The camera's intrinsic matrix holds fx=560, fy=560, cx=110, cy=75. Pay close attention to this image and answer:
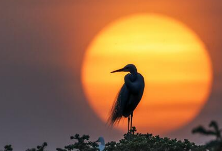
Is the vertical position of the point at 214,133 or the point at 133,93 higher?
the point at 133,93

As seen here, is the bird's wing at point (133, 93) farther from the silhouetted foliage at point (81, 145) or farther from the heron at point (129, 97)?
the silhouetted foliage at point (81, 145)

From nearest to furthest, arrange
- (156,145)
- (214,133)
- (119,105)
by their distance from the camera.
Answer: (214,133), (156,145), (119,105)

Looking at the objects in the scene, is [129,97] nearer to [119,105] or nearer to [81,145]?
[119,105]

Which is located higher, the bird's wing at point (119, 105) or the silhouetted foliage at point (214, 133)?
the bird's wing at point (119, 105)

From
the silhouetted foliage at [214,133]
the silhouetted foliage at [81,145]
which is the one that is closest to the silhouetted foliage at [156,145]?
the silhouetted foliage at [81,145]

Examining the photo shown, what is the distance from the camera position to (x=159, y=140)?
26.6 meters

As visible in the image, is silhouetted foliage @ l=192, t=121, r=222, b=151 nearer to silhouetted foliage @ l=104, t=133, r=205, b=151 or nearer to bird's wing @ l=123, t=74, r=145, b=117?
silhouetted foliage @ l=104, t=133, r=205, b=151

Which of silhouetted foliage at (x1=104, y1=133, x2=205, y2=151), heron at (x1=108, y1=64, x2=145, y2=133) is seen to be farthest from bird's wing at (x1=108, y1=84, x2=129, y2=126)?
silhouetted foliage at (x1=104, y1=133, x2=205, y2=151)

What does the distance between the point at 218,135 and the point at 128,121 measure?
36.4 m

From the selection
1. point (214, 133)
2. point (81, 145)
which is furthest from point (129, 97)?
point (214, 133)

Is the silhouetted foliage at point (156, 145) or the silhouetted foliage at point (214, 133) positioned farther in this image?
the silhouetted foliage at point (156, 145)

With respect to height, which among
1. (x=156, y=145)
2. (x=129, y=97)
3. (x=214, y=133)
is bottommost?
(x=214, y=133)

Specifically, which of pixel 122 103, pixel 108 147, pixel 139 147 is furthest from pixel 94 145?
pixel 122 103

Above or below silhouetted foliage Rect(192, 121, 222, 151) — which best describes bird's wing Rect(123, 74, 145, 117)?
above
